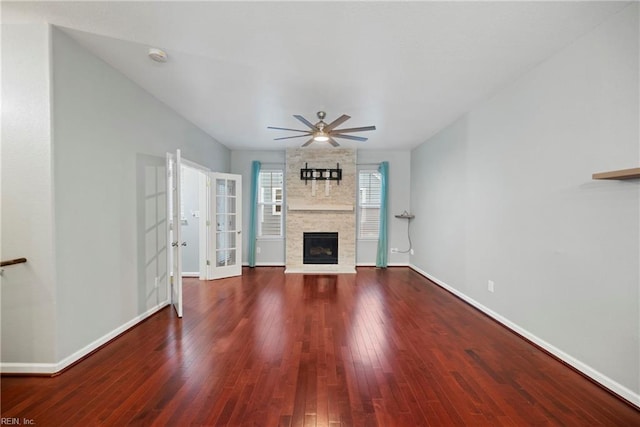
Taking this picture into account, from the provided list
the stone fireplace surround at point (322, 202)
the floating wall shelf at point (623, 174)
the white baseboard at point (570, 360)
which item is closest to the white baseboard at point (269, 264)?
the stone fireplace surround at point (322, 202)

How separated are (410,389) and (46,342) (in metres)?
2.91

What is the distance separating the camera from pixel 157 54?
250 cm

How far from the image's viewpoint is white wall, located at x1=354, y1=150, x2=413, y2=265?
6609mm

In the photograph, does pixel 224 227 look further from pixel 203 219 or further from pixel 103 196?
pixel 103 196

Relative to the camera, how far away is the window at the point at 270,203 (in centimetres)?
664

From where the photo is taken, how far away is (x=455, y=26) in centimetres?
212

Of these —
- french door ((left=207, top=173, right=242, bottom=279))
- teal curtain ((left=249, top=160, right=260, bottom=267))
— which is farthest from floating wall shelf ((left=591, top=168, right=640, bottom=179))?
teal curtain ((left=249, top=160, right=260, bottom=267))

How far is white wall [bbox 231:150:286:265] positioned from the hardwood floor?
304 centimetres

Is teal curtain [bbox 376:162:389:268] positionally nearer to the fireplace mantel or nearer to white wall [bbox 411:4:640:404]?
the fireplace mantel

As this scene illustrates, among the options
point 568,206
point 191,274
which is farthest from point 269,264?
point 568,206

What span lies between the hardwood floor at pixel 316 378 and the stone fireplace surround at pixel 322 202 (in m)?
2.71

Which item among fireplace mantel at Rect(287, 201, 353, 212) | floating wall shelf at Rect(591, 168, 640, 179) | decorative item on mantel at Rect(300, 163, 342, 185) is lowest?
fireplace mantel at Rect(287, 201, 353, 212)

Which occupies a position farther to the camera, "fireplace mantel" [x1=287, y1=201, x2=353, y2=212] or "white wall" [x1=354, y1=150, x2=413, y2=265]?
"white wall" [x1=354, y1=150, x2=413, y2=265]

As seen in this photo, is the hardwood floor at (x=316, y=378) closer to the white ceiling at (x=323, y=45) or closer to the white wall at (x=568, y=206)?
the white wall at (x=568, y=206)
